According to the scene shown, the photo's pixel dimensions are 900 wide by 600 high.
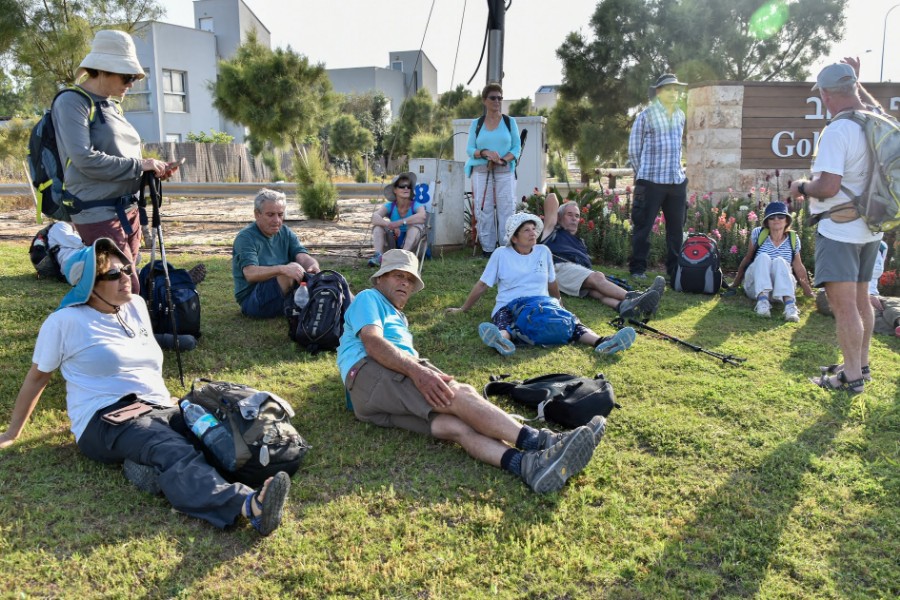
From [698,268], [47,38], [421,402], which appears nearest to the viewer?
[421,402]

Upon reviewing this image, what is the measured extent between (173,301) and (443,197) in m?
4.57

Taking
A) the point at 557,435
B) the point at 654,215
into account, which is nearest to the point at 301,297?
the point at 557,435

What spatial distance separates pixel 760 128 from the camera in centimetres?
1092

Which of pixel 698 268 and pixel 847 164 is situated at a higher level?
pixel 847 164

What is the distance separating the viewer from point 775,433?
13.0ft

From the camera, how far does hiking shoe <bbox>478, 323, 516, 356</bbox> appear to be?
5316 millimetres

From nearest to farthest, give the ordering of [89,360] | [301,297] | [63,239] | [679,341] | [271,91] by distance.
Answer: [89,360] < [301,297] < [679,341] < [63,239] < [271,91]

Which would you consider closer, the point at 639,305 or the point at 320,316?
the point at 320,316

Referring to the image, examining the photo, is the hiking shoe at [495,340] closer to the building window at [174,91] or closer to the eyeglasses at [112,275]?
the eyeglasses at [112,275]

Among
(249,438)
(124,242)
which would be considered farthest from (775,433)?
(124,242)

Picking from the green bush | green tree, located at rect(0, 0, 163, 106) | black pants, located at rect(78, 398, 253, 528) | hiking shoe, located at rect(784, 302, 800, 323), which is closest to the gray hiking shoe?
black pants, located at rect(78, 398, 253, 528)

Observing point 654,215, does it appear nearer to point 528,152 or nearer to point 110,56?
point 528,152

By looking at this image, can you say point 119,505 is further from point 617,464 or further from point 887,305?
point 887,305

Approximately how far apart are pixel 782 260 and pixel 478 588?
5.65 m
